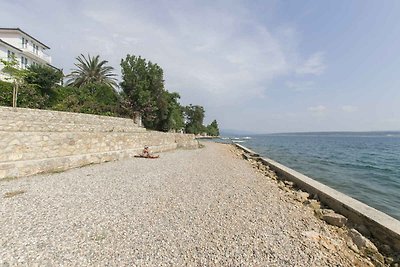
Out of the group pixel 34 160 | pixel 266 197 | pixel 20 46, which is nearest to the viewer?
pixel 266 197

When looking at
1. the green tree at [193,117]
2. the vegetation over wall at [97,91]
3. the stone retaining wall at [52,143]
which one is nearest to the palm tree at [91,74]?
the vegetation over wall at [97,91]

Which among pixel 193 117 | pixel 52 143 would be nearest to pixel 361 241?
pixel 52 143

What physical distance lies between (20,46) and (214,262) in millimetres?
37184

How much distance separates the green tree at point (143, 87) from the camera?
26.1 metres

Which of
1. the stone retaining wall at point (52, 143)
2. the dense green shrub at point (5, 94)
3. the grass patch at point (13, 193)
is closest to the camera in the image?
the grass patch at point (13, 193)

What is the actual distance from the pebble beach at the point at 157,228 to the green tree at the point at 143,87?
2038 cm

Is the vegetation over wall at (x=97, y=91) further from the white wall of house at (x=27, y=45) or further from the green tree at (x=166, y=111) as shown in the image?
the white wall of house at (x=27, y=45)

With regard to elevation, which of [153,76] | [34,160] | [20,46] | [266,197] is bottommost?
[266,197]

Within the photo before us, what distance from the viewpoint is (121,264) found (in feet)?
9.47

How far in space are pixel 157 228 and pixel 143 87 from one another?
82.9 ft

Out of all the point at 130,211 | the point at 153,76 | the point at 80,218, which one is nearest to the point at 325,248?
the point at 130,211

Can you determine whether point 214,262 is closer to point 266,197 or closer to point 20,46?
point 266,197

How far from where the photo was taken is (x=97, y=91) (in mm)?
24875

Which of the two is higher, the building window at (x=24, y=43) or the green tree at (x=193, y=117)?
the building window at (x=24, y=43)
